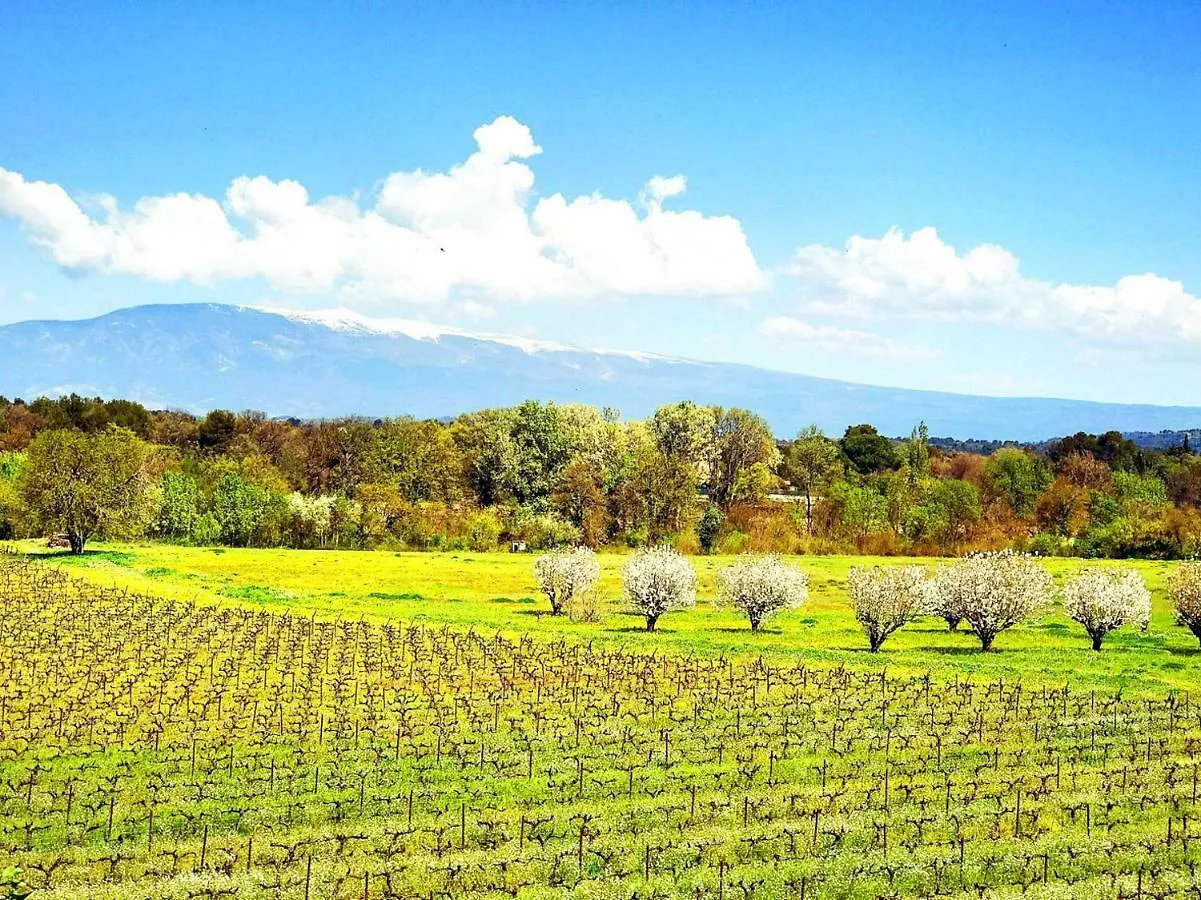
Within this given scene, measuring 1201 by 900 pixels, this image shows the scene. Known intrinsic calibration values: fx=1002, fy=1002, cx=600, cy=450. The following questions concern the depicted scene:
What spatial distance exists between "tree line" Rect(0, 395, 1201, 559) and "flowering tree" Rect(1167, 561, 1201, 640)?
4394cm

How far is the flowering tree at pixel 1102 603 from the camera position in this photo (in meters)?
53.7

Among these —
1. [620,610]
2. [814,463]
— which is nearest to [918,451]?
[814,463]

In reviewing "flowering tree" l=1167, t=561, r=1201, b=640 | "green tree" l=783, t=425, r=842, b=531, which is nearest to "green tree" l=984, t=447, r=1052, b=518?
"green tree" l=783, t=425, r=842, b=531

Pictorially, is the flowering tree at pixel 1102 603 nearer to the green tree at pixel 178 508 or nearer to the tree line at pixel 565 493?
the tree line at pixel 565 493

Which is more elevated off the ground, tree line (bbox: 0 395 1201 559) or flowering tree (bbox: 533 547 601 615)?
tree line (bbox: 0 395 1201 559)

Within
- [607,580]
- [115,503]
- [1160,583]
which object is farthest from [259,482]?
[1160,583]

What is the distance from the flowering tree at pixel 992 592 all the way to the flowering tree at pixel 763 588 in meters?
7.95

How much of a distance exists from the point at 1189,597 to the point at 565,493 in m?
72.5

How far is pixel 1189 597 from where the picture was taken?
54.6 meters

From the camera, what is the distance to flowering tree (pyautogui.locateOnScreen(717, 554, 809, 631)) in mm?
57781

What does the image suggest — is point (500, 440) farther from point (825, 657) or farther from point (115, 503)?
point (825, 657)

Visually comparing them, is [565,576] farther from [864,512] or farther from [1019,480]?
[1019,480]

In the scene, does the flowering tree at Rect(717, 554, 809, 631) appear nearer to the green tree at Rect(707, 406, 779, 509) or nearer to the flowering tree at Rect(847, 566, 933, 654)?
the flowering tree at Rect(847, 566, 933, 654)

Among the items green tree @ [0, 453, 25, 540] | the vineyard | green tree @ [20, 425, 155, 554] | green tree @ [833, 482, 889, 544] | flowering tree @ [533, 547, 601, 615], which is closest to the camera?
the vineyard
